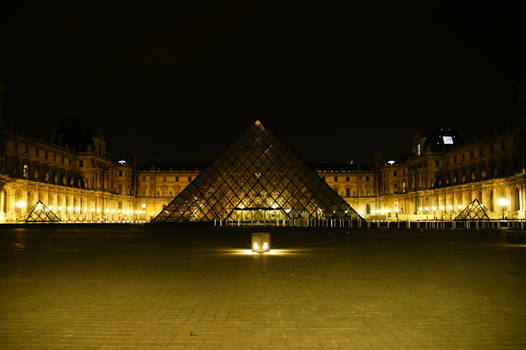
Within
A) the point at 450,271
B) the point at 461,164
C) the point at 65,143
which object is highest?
the point at 65,143

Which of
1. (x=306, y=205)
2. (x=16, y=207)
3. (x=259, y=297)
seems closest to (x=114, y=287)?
(x=259, y=297)

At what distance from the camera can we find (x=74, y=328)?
4180 millimetres

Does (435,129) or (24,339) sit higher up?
(435,129)

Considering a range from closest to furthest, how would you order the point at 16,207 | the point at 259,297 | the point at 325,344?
the point at 325,344
the point at 259,297
the point at 16,207

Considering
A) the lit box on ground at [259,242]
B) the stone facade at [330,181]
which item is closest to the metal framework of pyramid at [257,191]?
the stone facade at [330,181]

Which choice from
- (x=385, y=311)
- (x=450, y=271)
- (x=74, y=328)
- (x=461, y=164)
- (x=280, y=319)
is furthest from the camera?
(x=461, y=164)

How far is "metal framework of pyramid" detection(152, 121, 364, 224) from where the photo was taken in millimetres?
34250

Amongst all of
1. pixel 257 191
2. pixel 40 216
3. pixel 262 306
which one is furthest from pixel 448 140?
pixel 262 306

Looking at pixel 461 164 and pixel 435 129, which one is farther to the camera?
pixel 435 129

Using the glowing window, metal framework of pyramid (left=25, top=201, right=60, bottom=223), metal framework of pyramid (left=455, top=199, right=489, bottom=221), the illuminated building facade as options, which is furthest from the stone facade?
metal framework of pyramid (left=455, top=199, right=489, bottom=221)

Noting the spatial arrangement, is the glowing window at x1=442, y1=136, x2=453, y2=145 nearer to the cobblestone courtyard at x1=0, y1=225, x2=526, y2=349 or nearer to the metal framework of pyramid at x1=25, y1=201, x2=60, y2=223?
the metal framework of pyramid at x1=25, y1=201, x2=60, y2=223

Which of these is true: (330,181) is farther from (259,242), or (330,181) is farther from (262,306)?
(262,306)

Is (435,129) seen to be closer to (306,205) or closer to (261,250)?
(306,205)

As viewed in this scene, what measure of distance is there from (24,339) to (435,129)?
67.5m
